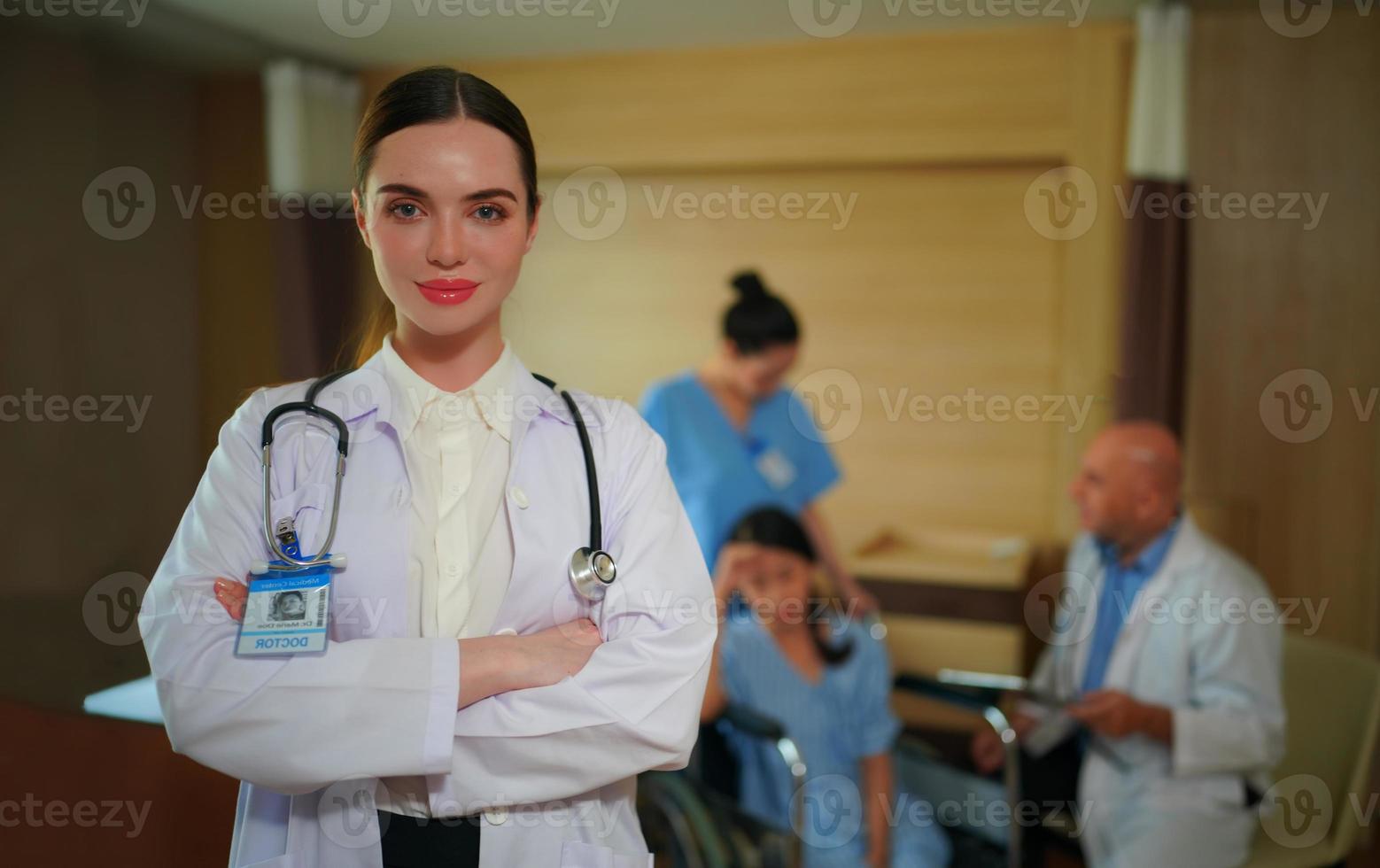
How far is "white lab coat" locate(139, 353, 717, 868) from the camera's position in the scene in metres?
0.56

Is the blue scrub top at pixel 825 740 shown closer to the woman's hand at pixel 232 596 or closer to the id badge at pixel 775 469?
the id badge at pixel 775 469

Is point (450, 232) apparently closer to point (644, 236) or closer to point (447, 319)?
point (447, 319)

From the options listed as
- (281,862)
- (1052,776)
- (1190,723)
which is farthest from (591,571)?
(1052,776)

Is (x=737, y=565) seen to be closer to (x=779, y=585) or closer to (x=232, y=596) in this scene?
(x=779, y=585)

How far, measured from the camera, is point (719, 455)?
252cm

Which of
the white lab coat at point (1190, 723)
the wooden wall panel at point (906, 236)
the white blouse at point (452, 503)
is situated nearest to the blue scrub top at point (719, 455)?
the wooden wall panel at point (906, 236)

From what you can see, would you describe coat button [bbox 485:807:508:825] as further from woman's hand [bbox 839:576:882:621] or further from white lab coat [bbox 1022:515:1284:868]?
woman's hand [bbox 839:576:882:621]

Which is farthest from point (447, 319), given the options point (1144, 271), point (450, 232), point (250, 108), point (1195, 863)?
point (1144, 271)

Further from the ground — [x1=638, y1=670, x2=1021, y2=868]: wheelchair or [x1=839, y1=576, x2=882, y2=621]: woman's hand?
[x1=839, y1=576, x2=882, y2=621]: woman's hand

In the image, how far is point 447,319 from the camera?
596 mm

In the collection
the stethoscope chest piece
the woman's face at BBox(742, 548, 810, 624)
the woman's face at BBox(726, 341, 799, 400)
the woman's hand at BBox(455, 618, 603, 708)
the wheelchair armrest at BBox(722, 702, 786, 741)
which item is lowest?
the wheelchair armrest at BBox(722, 702, 786, 741)

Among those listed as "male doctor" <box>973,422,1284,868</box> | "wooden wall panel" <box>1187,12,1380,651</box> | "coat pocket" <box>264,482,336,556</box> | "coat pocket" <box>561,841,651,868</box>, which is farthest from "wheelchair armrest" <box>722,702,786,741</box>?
"wooden wall panel" <box>1187,12,1380,651</box>

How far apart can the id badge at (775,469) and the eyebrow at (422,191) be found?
79.8 inches

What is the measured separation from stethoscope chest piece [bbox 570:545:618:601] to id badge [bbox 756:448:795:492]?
197cm
